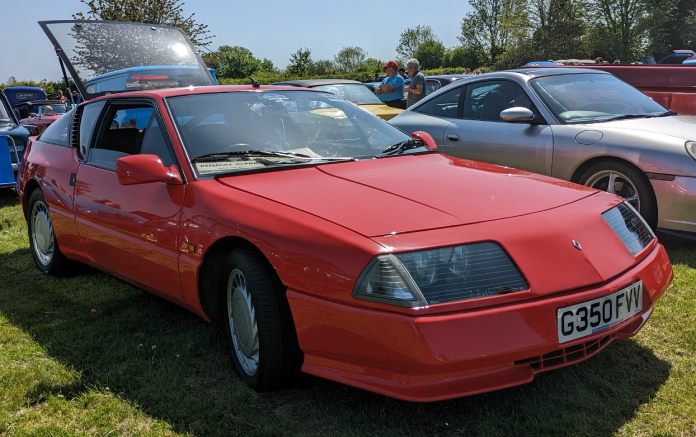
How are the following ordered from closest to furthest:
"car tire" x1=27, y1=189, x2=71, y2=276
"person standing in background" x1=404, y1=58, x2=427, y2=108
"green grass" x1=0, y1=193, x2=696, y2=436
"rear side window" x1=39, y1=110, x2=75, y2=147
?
1. "green grass" x1=0, y1=193, x2=696, y2=436
2. "rear side window" x1=39, y1=110, x2=75, y2=147
3. "car tire" x1=27, y1=189, x2=71, y2=276
4. "person standing in background" x1=404, y1=58, x2=427, y2=108

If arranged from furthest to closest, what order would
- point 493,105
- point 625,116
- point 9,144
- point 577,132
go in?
point 9,144, point 493,105, point 625,116, point 577,132

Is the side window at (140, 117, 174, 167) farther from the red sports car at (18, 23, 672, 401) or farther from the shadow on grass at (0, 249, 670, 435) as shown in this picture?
the shadow on grass at (0, 249, 670, 435)

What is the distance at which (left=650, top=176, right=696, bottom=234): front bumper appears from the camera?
15.0 ft

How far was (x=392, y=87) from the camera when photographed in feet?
34.0

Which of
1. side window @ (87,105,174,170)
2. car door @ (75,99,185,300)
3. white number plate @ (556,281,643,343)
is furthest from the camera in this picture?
side window @ (87,105,174,170)

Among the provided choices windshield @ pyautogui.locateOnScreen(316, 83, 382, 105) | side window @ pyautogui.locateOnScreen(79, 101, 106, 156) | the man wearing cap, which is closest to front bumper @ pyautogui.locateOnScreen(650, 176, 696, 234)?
side window @ pyautogui.locateOnScreen(79, 101, 106, 156)

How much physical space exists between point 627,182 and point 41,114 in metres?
10.7

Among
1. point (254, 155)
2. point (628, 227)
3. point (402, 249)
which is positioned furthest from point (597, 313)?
point (254, 155)

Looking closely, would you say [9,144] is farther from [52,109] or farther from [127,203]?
[127,203]

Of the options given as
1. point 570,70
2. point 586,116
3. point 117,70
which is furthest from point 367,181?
point 117,70

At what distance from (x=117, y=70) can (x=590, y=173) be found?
14.8 ft

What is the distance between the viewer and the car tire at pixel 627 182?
4.78 m

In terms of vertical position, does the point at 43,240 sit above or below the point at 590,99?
below

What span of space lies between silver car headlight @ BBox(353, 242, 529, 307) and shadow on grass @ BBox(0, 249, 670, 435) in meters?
0.56
